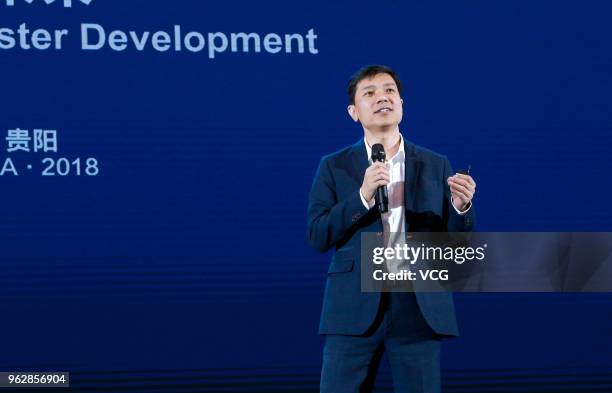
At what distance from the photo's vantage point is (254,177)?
358cm

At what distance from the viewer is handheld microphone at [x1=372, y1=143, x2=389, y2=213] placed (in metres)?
2.77

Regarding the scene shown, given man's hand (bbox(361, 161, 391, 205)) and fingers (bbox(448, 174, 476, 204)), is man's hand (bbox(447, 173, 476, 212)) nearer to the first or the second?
fingers (bbox(448, 174, 476, 204))

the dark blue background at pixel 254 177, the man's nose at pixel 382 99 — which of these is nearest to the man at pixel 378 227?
the man's nose at pixel 382 99

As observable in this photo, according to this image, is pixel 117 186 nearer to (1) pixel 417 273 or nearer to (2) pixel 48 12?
(2) pixel 48 12

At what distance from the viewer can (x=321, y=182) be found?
2.96 metres

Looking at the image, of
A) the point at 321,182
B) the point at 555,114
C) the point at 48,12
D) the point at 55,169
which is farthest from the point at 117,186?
the point at 555,114

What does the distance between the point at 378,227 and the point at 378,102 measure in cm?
41

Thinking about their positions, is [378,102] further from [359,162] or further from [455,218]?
[455,218]

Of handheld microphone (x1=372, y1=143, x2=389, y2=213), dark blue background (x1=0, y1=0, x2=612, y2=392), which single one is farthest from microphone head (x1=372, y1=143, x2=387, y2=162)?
dark blue background (x1=0, y1=0, x2=612, y2=392)

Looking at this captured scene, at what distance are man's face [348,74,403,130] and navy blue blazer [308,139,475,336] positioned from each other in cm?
8

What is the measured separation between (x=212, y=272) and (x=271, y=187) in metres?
0.38

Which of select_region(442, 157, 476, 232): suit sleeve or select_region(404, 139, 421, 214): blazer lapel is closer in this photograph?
select_region(442, 157, 476, 232): suit sleeve

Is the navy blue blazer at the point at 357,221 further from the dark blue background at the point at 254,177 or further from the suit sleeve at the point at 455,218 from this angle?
the dark blue background at the point at 254,177

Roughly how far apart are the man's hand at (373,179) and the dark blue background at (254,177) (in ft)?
2.84
